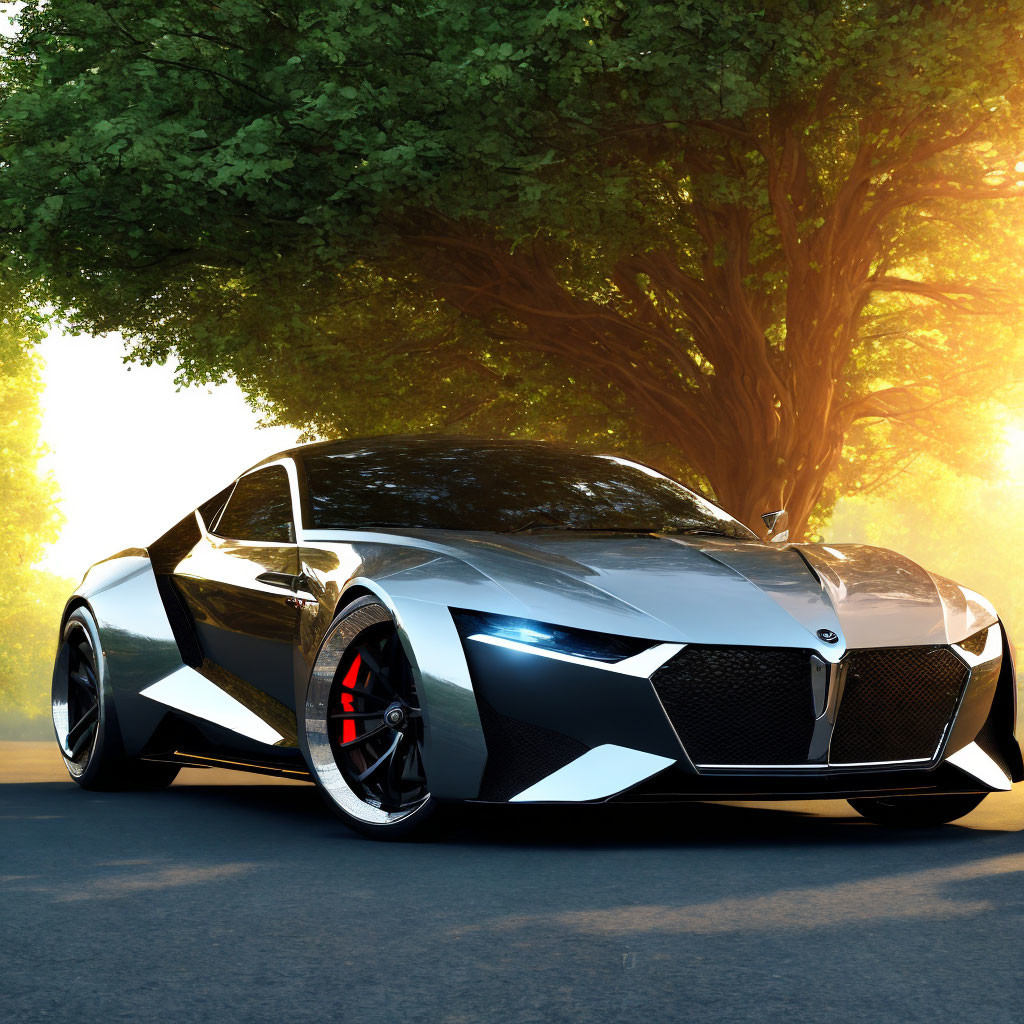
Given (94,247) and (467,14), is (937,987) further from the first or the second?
(94,247)

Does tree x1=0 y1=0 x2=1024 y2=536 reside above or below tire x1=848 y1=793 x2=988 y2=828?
above

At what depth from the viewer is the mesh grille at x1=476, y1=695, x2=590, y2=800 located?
484cm

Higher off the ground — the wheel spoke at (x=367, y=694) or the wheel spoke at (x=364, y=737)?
the wheel spoke at (x=367, y=694)

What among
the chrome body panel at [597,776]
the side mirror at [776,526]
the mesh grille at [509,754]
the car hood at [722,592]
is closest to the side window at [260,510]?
the car hood at [722,592]

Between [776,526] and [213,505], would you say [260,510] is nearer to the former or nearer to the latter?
[213,505]

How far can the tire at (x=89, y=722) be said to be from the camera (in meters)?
6.96

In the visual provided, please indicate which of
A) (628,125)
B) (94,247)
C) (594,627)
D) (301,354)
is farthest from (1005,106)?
(594,627)

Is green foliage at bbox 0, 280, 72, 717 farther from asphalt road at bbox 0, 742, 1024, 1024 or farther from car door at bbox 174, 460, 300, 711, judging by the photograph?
asphalt road at bbox 0, 742, 1024, 1024

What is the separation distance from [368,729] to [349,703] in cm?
13

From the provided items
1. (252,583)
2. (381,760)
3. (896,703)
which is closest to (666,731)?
(896,703)

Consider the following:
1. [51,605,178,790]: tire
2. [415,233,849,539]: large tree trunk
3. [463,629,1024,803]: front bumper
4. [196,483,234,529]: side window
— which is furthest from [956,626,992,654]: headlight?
[415,233,849,539]: large tree trunk

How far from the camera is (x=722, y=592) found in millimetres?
5043

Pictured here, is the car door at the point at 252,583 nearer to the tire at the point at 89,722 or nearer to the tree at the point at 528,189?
the tire at the point at 89,722

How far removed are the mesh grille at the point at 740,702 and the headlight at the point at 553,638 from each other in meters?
0.14
